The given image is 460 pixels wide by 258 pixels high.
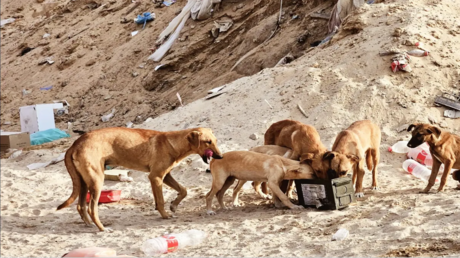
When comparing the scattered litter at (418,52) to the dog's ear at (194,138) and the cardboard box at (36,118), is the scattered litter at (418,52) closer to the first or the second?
the dog's ear at (194,138)

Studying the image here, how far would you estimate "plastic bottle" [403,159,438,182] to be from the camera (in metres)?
11.1

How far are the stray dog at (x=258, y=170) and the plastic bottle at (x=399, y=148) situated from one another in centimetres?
337

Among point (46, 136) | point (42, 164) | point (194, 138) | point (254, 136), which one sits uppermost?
point (194, 138)

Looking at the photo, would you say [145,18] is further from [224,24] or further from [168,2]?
[224,24]

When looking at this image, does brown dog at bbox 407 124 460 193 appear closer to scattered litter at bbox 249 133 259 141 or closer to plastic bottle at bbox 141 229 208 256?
plastic bottle at bbox 141 229 208 256

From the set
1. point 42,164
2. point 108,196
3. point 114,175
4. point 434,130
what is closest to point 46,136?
point 42,164

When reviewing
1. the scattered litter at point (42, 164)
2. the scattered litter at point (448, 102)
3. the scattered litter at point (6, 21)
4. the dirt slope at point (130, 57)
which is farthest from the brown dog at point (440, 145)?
the scattered litter at point (6, 21)

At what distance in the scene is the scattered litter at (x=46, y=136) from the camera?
60.1 feet

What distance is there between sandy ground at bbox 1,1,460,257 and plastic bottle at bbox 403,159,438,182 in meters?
0.13

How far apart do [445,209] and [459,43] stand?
760 centimetres

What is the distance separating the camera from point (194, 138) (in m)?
9.45

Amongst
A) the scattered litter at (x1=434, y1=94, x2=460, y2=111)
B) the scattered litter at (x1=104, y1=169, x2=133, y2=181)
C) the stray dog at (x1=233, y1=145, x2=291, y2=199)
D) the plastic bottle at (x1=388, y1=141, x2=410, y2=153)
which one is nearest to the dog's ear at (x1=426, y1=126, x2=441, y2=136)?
the stray dog at (x1=233, y1=145, x2=291, y2=199)

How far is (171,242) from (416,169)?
5307mm

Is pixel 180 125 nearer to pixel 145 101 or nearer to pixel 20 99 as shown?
pixel 145 101
